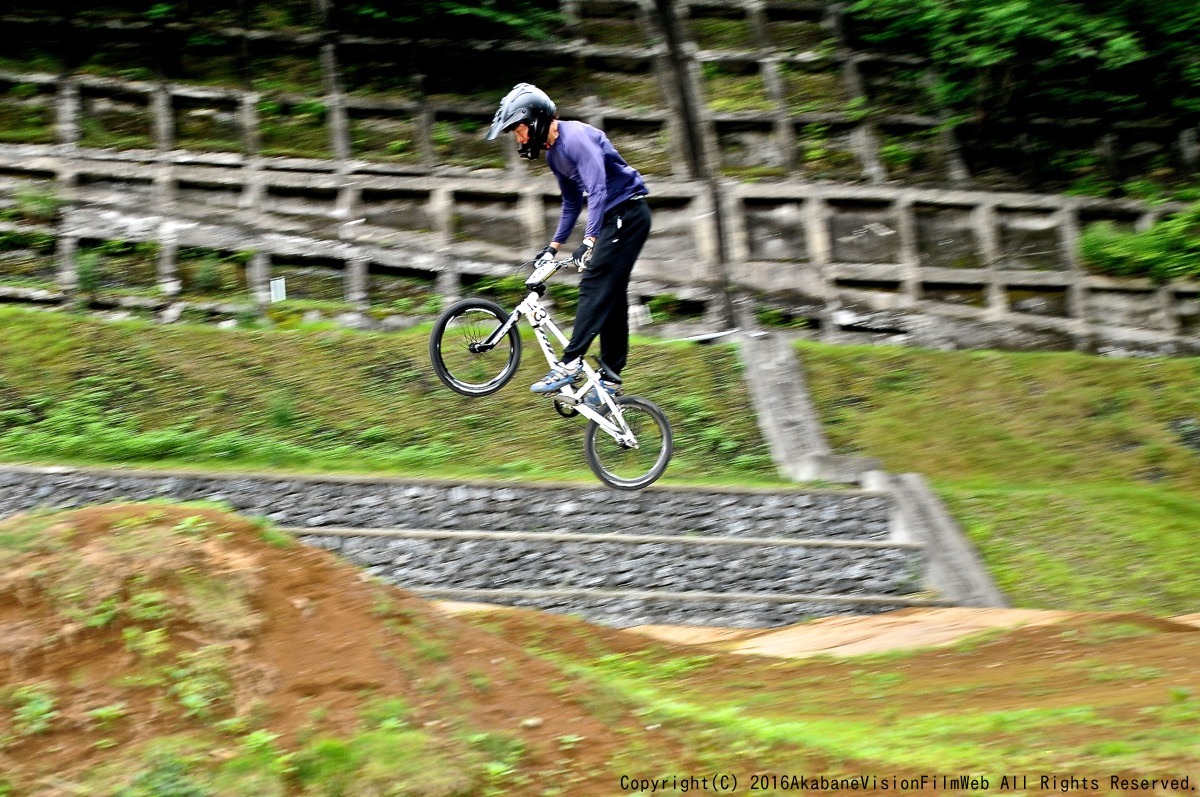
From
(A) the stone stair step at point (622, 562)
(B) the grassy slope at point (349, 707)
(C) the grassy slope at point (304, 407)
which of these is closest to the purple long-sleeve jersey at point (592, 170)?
(A) the stone stair step at point (622, 562)

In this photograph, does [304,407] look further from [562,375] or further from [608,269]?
[608,269]

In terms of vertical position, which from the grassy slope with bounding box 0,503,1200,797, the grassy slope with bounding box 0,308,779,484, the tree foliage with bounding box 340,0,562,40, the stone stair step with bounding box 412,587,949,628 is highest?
the tree foliage with bounding box 340,0,562,40

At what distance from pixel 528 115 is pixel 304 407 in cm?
487

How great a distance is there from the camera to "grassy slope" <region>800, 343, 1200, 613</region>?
31.0 feet

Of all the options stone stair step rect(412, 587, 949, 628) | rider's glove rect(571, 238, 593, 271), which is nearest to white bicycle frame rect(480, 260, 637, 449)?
rider's glove rect(571, 238, 593, 271)

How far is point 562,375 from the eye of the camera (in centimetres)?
Answer: 914

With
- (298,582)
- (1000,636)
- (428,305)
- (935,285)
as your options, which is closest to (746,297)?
(935,285)

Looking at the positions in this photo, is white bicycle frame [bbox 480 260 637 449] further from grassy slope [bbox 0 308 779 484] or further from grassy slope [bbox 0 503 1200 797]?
grassy slope [bbox 0 503 1200 797]

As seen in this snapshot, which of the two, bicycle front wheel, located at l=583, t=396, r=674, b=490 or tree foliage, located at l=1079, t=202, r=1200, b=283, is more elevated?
tree foliage, located at l=1079, t=202, r=1200, b=283

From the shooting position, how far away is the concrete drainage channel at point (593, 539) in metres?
8.94

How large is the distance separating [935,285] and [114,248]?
10.5 m

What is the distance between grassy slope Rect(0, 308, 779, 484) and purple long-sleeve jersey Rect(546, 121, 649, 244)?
293 centimetres

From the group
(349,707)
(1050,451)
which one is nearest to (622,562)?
(349,707)

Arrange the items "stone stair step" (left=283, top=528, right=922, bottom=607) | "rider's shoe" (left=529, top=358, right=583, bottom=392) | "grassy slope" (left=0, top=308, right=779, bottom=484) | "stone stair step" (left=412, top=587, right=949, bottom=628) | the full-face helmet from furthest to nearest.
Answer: "grassy slope" (left=0, top=308, right=779, bottom=484), "stone stair step" (left=283, top=528, right=922, bottom=607), "rider's shoe" (left=529, top=358, right=583, bottom=392), "stone stair step" (left=412, top=587, right=949, bottom=628), the full-face helmet
